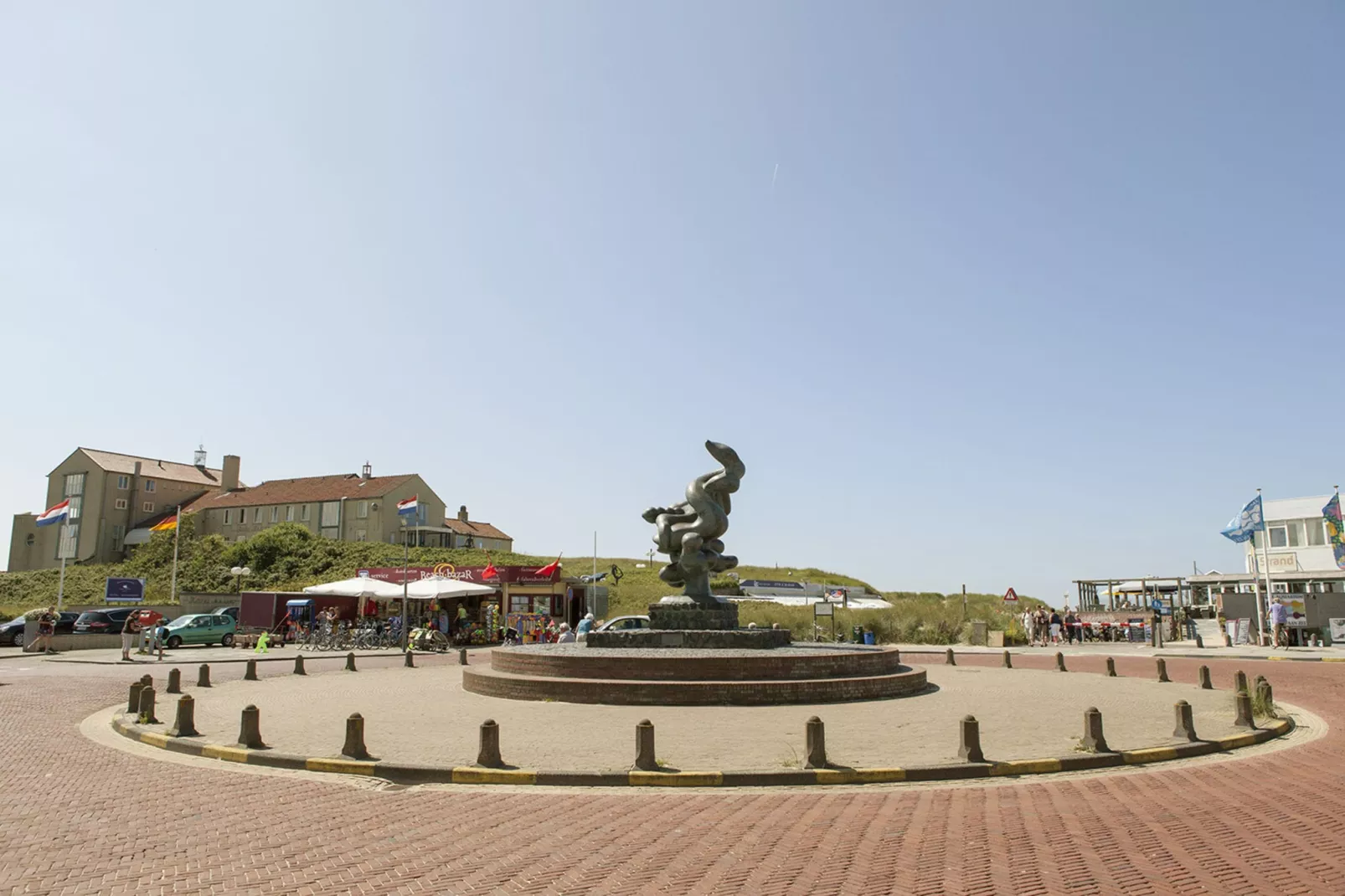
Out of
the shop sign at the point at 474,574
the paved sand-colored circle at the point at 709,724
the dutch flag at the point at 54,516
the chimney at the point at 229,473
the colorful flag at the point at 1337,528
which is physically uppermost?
the chimney at the point at 229,473

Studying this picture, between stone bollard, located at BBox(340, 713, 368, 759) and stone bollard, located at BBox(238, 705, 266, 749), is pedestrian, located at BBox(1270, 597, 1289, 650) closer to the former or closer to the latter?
stone bollard, located at BBox(340, 713, 368, 759)

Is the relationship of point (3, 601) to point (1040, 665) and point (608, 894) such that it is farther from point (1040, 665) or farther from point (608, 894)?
point (608, 894)

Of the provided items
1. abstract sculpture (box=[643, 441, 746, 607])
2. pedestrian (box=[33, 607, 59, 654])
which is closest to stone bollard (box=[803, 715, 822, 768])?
abstract sculpture (box=[643, 441, 746, 607])

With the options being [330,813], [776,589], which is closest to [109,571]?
[776,589]

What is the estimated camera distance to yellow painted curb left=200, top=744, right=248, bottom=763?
10.5 meters

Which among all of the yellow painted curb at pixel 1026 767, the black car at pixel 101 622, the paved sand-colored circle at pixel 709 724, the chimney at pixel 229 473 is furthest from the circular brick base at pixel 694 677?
the chimney at pixel 229 473

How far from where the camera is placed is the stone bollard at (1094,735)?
10.5 m

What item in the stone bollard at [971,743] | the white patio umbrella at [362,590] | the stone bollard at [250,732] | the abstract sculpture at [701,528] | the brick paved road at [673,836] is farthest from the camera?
the white patio umbrella at [362,590]

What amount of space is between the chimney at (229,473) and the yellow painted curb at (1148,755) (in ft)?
255

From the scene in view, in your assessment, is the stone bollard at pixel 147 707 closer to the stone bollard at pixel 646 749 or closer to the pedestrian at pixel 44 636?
the stone bollard at pixel 646 749

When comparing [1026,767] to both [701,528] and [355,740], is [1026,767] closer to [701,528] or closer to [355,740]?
[355,740]

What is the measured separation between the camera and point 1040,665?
25.5m

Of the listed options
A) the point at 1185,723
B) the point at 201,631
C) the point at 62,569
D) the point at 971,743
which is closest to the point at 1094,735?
the point at 1185,723

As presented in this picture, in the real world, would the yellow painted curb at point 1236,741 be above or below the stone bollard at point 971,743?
below
